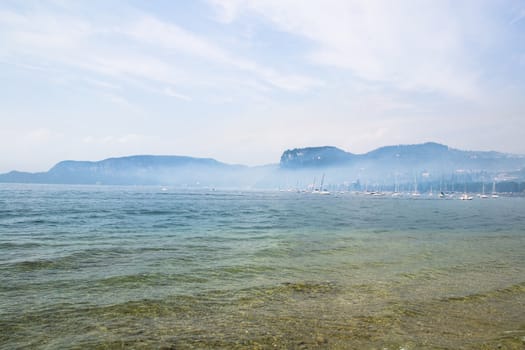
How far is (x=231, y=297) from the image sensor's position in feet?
44.4

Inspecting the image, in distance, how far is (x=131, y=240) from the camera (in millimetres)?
28828

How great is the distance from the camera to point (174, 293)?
550 inches

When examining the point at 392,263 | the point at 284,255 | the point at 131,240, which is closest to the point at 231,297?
the point at 284,255

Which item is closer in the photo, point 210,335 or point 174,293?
point 210,335

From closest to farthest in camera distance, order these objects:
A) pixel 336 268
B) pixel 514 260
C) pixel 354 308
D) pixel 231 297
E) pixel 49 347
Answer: pixel 49 347
pixel 354 308
pixel 231 297
pixel 336 268
pixel 514 260

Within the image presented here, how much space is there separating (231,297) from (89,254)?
1281cm

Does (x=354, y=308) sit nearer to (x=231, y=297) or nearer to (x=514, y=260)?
(x=231, y=297)

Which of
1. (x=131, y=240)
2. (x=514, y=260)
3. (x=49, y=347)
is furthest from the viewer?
(x=131, y=240)

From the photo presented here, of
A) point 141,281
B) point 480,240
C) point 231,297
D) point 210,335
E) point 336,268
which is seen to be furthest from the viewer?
point 480,240

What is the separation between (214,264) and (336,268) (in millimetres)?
6761

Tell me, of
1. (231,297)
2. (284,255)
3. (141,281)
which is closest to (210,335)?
(231,297)

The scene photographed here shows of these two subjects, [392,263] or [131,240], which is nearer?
[392,263]

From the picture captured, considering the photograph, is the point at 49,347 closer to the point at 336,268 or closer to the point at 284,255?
the point at 336,268

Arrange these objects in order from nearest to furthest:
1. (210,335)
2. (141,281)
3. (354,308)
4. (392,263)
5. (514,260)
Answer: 1. (210,335)
2. (354,308)
3. (141,281)
4. (392,263)
5. (514,260)
